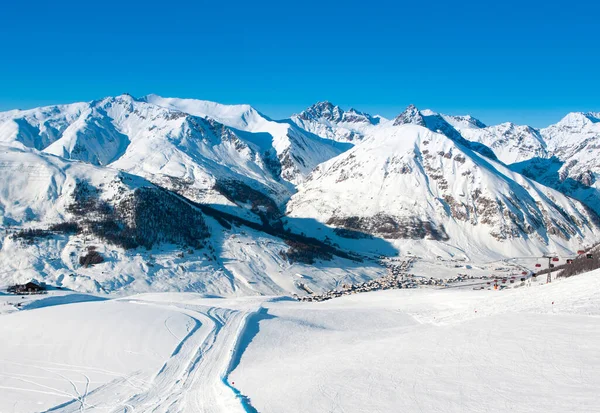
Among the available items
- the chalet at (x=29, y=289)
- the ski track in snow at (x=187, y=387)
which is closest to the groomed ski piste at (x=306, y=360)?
the ski track in snow at (x=187, y=387)

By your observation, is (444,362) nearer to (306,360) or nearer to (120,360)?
(306,360)

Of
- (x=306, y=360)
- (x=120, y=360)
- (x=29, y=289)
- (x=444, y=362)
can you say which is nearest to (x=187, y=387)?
(x=120, y=360)

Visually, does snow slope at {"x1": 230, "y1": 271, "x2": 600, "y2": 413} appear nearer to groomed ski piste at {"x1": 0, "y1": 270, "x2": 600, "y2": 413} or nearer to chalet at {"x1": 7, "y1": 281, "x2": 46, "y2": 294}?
groomed ski piste at {"x1": 0, "y1": 270, "x2": 600, "y2": 413}

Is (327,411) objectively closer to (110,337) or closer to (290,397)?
(290,397)

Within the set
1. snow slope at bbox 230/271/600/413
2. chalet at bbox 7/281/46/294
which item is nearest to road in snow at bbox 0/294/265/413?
snow slope at bbox 230/271/600/413

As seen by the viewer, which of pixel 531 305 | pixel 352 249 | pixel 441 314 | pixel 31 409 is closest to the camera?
pixel 31 409

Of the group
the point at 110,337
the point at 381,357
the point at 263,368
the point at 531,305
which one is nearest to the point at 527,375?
the point at 381,357

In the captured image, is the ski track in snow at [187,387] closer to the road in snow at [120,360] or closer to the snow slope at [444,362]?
the road in snow at [120,360]
